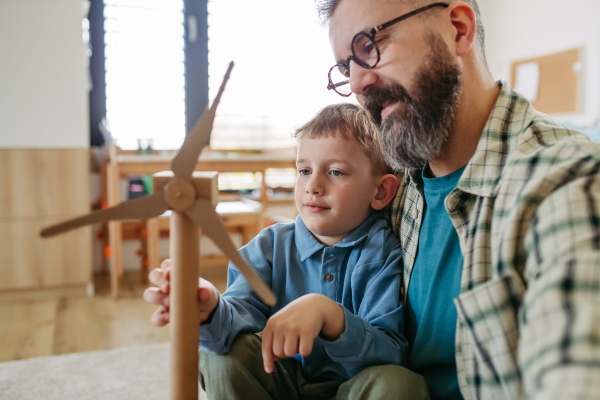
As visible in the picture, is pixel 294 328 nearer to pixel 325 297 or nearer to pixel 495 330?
pixel 325 297

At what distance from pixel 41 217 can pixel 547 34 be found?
Answer: 13.4 ft

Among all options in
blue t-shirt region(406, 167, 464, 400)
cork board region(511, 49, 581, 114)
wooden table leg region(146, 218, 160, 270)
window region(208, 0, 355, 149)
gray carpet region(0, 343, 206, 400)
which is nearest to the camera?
blue t-shirt region(406, 167, 464, 400)

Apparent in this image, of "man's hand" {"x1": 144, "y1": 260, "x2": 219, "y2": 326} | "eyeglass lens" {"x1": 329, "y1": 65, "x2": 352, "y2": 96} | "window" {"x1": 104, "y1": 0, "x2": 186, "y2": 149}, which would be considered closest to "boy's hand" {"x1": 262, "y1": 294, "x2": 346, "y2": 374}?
"man's hand" {"x1": 144, "y1": 260, "x2": 219, "y2": 326}

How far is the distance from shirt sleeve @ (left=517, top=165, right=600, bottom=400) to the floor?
2.03 m

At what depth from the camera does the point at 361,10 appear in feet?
2.87

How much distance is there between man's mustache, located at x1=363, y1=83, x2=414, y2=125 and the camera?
86 cm

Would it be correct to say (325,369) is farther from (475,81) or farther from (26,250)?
(26,250)

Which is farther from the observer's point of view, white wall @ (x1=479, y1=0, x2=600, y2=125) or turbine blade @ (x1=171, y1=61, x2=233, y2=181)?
white wall @ (x1=479, y1=0, x2=600, y2=125)

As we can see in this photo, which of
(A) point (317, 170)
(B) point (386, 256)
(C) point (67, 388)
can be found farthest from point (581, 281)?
(C) point (67, 388)

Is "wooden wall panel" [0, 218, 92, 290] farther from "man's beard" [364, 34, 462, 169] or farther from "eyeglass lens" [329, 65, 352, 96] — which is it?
"man's beard" [364, 34, 462, 169]

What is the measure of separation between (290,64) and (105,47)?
5.12 ft

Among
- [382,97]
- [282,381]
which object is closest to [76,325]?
[282,381]

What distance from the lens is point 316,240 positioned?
1.06 m

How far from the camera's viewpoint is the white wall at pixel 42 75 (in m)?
2.89
